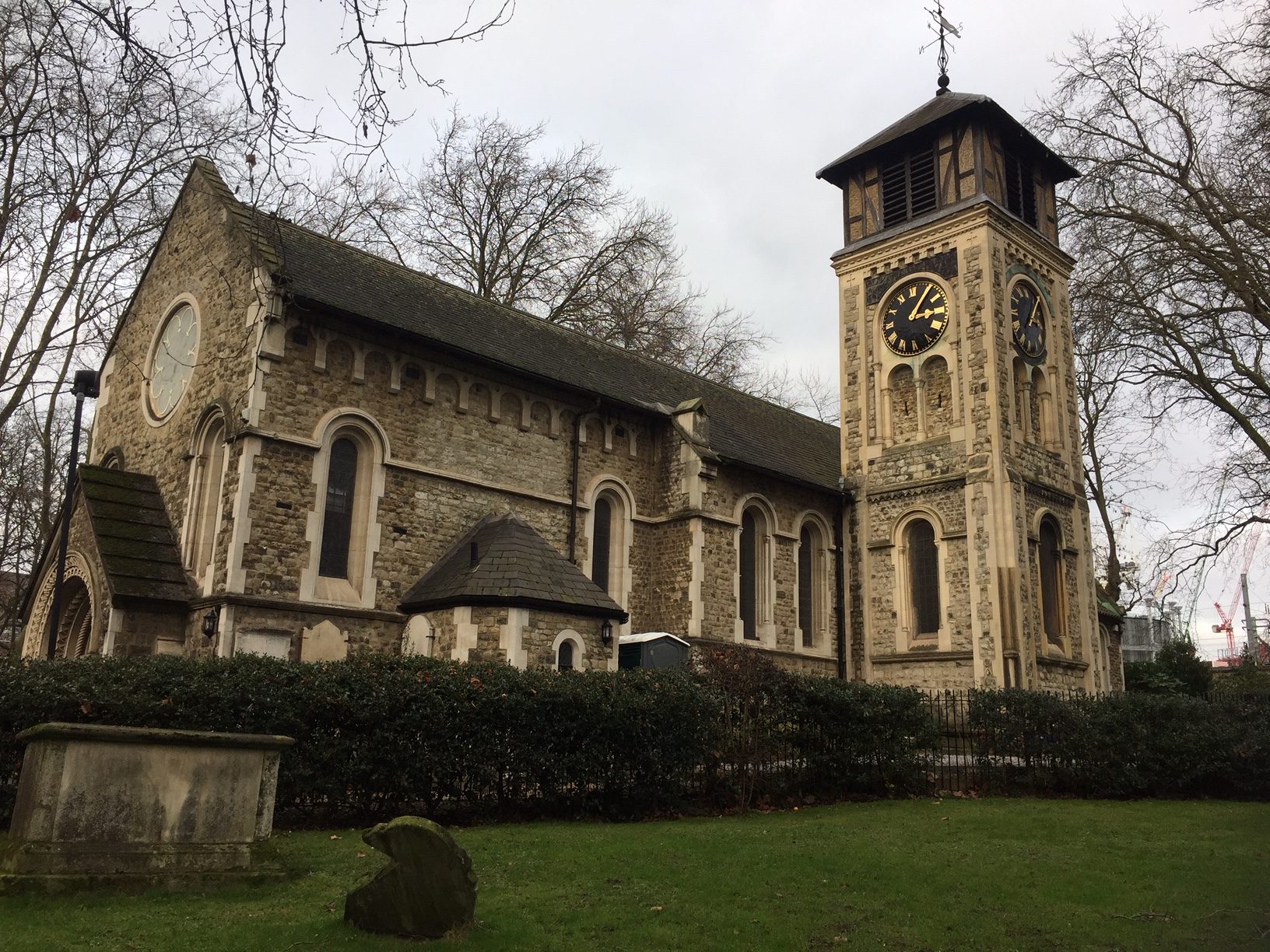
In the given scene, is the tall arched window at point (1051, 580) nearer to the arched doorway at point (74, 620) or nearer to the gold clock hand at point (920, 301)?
the gold clock hand at point (920, 301)

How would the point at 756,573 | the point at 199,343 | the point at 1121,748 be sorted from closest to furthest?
the point at 1121,748 → the point at 199,343 → the point at 756,573

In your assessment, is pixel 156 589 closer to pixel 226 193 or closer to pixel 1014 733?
pixel 226 193

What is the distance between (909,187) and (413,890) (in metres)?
22.8

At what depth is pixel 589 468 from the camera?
2022 centimetres

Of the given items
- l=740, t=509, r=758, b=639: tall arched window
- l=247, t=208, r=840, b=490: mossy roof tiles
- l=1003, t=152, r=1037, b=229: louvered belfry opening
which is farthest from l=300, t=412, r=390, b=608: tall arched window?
l=1003, t=152, r=1037, b=229: louvered belfry opening

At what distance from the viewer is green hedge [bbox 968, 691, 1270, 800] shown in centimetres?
1450

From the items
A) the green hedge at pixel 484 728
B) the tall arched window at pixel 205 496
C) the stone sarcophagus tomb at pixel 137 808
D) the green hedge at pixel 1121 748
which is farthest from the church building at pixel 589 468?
the stone sarcophagus tomb at pixel 137 808

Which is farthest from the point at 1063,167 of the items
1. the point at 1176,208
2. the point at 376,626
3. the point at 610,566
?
the point at 376,626

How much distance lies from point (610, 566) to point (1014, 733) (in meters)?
8.49

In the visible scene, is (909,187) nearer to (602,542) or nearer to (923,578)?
(923,578)

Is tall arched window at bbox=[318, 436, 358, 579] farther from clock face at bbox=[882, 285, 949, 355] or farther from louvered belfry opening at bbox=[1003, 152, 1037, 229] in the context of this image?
louvered belfry opening at bbox=[1003, 152, 1037, 229]

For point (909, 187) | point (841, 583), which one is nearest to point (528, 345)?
point (841, 583)

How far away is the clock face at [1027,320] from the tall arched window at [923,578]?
507cm

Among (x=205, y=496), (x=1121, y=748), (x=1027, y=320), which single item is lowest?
(x=1121, y=748)
